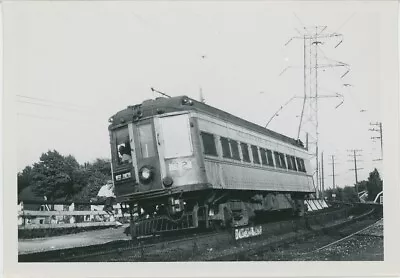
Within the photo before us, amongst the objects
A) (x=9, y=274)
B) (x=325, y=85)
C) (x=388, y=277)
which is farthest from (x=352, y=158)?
(x=9, y=274)

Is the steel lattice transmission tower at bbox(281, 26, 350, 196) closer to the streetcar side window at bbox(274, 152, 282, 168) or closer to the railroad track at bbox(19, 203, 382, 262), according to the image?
the streetcar side window at bbox(274, 152, 282, 168)

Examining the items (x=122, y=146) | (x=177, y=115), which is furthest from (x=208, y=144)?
(x=122, y=146)

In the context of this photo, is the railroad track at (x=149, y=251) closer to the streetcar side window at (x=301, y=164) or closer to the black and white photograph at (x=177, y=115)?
the black and white photograph at (x=177, y=115)

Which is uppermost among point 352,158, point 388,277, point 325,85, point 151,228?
point 325,85

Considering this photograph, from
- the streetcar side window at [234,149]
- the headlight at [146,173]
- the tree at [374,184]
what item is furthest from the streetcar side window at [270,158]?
the headlight at [146,173]

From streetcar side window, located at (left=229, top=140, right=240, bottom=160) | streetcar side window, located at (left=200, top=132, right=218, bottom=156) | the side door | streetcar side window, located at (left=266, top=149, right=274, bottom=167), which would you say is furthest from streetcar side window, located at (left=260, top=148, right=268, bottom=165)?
the side door

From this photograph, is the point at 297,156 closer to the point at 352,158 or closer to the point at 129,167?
the point at 352,158
